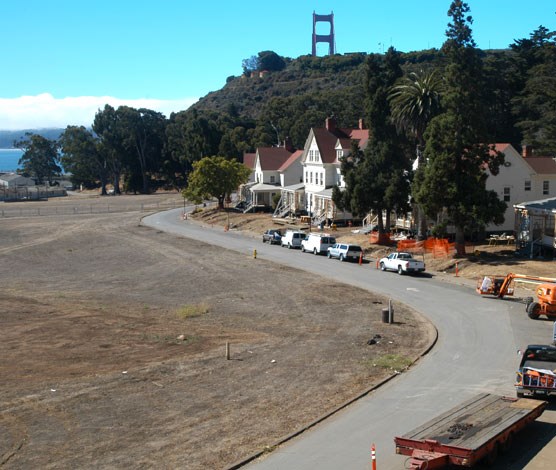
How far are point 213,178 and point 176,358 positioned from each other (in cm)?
6639

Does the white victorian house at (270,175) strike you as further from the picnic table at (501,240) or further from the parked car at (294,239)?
the picnic table at (501,240)

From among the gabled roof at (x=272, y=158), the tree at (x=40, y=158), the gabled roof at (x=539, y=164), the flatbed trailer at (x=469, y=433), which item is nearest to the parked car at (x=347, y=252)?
the gabled roof at (x=539, y=164)

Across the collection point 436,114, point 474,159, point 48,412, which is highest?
point 436,114

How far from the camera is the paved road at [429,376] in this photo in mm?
17266

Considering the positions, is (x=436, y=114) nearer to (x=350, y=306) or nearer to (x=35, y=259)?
(x=350, y=306)

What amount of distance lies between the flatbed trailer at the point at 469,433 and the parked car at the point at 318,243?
3904 cm

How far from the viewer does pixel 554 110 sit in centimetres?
7356

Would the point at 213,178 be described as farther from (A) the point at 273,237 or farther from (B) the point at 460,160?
(B) the point at 460,160

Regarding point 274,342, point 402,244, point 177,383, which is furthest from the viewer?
point 402,244

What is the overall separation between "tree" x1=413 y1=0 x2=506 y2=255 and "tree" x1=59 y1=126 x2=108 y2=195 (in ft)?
375

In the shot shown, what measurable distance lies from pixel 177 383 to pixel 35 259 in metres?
39.8

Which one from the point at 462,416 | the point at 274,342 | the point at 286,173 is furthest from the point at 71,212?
the point at 462,416

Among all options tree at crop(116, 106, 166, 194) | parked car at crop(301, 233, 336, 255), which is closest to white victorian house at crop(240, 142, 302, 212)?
parked car at crop(301, 233, 336, 255)

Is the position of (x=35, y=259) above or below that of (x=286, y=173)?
below
